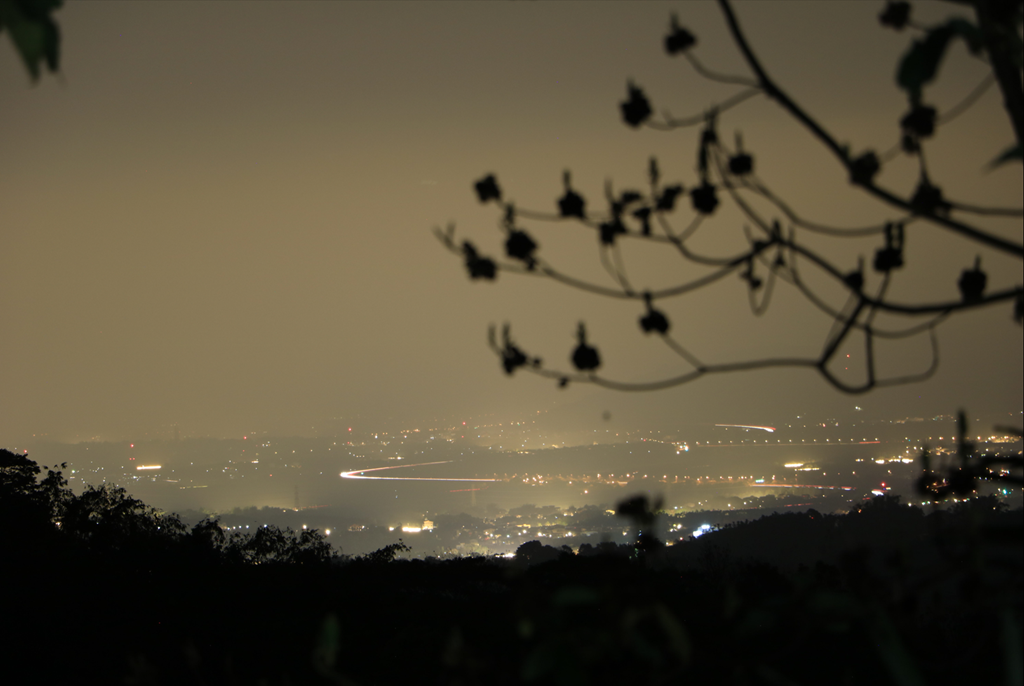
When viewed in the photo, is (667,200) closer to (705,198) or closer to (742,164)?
(705,198)

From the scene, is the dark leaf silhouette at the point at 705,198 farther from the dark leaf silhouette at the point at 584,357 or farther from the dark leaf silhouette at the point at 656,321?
the dark leaf silhouette at the point at 584,357

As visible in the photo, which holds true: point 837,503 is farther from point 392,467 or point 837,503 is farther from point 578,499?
point 392,467

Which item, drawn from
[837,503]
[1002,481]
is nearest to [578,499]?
[837,503]

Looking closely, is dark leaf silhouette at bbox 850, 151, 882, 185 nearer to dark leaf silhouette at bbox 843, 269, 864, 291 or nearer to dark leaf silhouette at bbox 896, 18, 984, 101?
dark leaf silhouette at bbox 843, 269, 864, 291

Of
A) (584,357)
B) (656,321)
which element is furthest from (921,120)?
(584,357)

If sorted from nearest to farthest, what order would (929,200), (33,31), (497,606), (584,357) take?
1. (33,31)
2. (929,200)
3. (584,357)
4. (497,606)

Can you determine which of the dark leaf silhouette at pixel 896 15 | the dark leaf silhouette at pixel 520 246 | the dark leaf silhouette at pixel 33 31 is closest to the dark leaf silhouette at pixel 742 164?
the dark leaf silhouette at pixel 896 15
